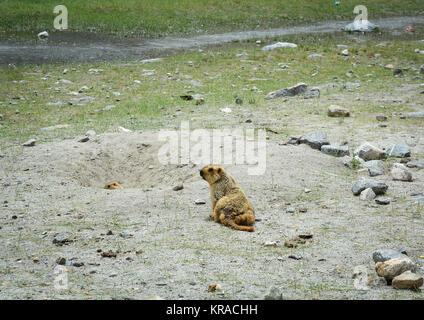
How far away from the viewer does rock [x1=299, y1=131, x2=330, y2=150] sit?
8.38m

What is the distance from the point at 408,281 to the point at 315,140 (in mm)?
4338

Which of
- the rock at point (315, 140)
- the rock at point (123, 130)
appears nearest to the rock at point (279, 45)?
the rock at point (123, 130)

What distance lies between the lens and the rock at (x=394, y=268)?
14.5ft

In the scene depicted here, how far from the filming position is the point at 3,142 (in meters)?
9.26

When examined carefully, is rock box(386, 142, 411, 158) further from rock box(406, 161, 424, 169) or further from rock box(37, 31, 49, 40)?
rock box(37, 31, 49, 40)

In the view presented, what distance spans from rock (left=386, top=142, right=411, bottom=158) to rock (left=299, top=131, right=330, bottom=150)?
983 mm

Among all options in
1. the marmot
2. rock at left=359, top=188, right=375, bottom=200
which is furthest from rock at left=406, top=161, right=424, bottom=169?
the marmot

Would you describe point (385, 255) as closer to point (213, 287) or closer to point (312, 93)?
point (213, 287)

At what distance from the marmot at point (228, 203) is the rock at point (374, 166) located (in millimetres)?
2411

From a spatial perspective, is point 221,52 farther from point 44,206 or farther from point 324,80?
point 44,206

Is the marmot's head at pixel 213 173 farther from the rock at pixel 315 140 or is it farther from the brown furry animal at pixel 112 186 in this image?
the rock at pixel 315 140

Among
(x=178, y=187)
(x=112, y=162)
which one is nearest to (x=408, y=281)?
(x=178, y=187)

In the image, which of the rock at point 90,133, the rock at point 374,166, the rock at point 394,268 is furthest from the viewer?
the rock at point 90,133

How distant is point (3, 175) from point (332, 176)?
15.5 ft
